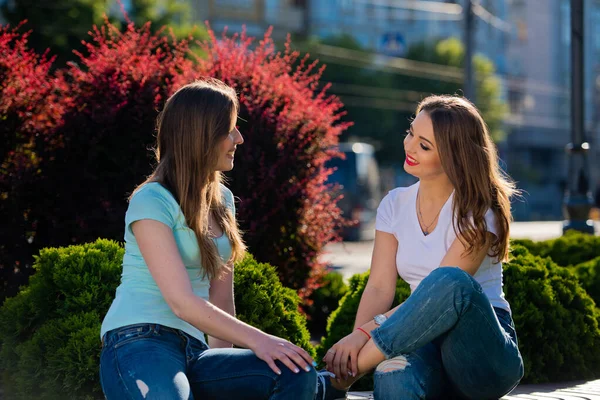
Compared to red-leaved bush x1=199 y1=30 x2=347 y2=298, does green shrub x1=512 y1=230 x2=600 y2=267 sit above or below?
below

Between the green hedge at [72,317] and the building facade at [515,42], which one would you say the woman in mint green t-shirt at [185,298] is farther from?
the building facade at [515,42]

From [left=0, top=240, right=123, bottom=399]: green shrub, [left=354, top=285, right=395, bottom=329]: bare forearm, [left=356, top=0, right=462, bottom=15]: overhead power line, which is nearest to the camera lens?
[left=354, top=285, right=395, bottom=329]: bare forearm

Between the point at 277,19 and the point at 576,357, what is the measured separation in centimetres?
4531

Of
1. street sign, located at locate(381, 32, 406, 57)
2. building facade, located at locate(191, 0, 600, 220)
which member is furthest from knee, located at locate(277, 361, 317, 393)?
street sign, located at locate(381, 32, 406, 57)

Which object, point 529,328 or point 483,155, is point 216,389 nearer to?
point 483,155

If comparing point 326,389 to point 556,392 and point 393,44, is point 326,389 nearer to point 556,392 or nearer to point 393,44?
point 556,392

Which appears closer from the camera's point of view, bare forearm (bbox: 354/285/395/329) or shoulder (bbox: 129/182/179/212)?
shoulder (bbox: 129/182/179/212)

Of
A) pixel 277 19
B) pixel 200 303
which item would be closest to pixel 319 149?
pixel 200 303

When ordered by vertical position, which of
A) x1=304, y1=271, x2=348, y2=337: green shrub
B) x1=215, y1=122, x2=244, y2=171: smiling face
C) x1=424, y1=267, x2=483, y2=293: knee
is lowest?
x1=304, y1=271, x2=348, y2=337: green shrub

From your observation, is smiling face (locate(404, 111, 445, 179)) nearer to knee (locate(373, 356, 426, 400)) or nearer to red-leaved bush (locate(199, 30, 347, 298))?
knee (locate(373, 356, 426, 400))

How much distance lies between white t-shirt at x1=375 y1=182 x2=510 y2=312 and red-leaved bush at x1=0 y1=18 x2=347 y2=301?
97.7 inches

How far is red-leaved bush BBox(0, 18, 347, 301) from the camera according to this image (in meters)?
6.61

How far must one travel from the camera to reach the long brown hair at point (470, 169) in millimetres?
3992

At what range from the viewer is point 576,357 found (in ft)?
18.7
